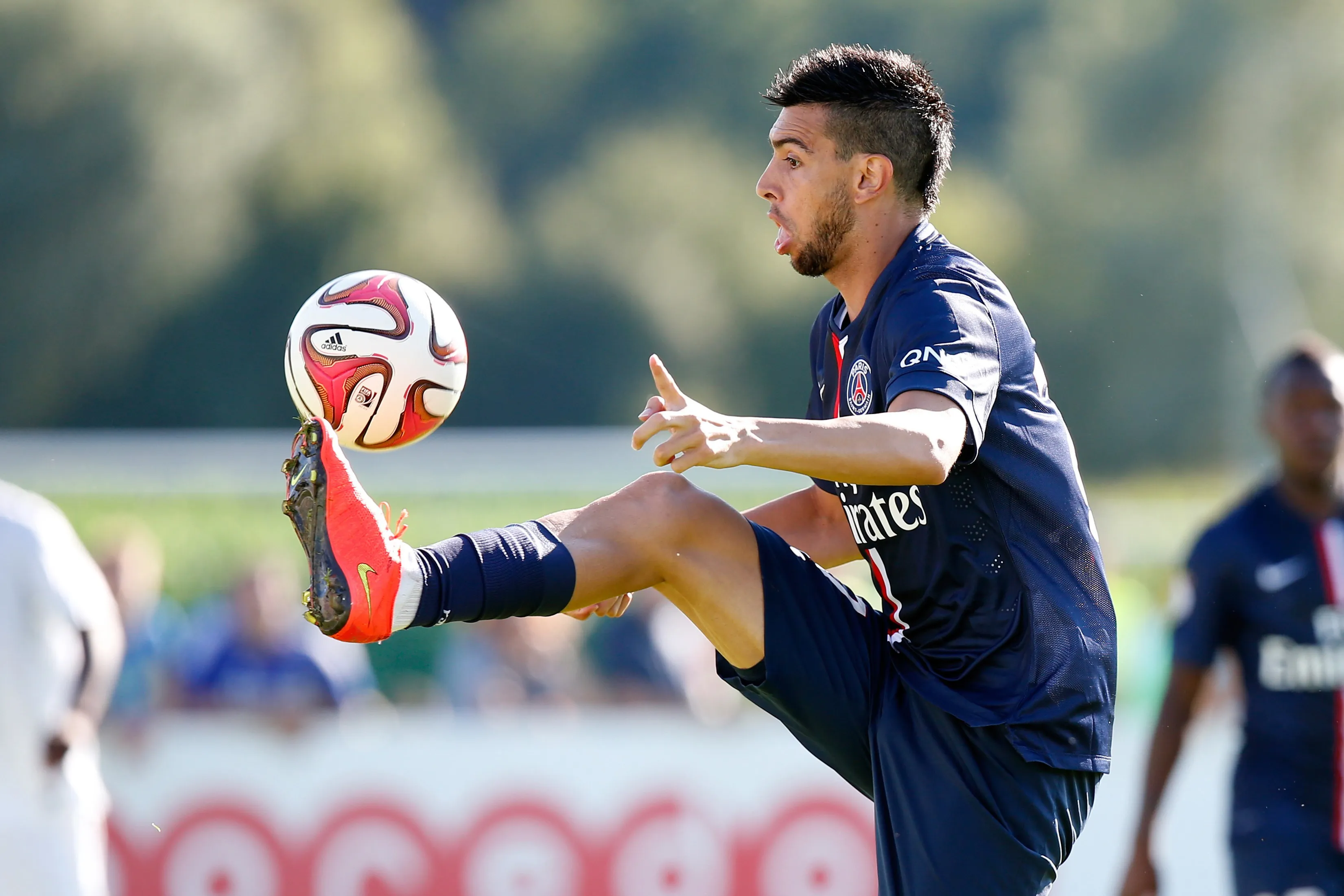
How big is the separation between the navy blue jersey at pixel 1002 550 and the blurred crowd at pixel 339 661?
424cm

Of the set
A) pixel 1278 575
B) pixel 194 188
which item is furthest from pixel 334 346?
pixel 194 188

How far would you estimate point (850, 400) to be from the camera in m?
4.41

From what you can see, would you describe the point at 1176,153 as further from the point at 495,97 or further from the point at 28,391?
the point at 28,391

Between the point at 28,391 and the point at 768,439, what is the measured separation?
36.6 metres

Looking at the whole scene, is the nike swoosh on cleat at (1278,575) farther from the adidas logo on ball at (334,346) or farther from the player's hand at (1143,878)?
the adidas logo on ball at (334,346)

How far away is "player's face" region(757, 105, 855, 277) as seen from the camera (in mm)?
4594

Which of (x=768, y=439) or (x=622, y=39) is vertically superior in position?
(x=622, y=39)

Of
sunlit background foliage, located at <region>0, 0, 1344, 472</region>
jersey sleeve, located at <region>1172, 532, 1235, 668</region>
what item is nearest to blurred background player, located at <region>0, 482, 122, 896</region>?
jersey sleeve, located at <region>1172, 532, 1235, 668</region>

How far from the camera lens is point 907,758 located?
14.6ft

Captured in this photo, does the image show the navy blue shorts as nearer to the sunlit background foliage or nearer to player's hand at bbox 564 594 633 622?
player's hand at bbox 564 594 633 622

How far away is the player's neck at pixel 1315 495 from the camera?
252 inches

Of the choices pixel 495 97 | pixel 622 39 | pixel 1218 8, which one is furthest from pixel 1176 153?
pixel 495 97

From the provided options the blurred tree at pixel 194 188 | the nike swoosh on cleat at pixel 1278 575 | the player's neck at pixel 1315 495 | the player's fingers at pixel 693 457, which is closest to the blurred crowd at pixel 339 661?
the nike swoosh on cleat at pixel 1278 575

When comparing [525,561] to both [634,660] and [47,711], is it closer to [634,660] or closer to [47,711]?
[47,711]
